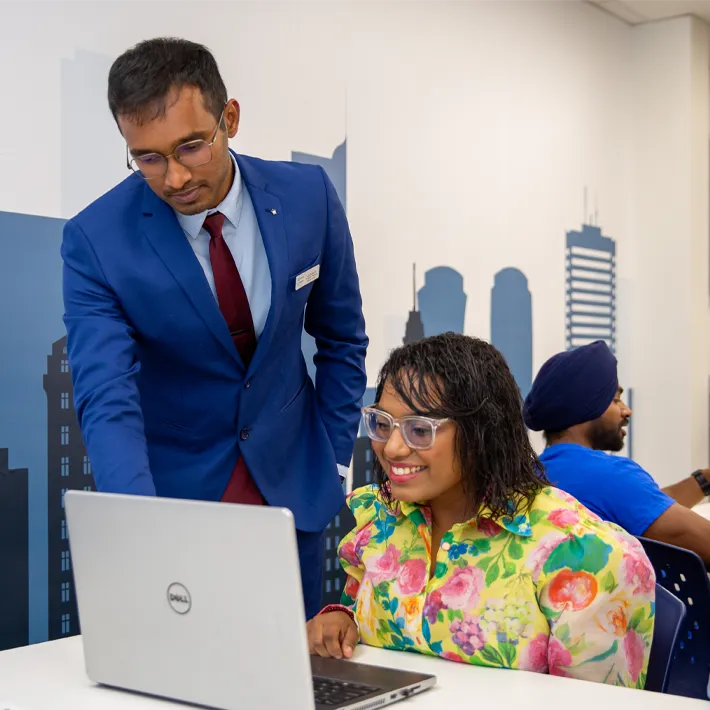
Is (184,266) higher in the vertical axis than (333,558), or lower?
higher

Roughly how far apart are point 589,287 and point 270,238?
120 inches

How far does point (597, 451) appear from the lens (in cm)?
258

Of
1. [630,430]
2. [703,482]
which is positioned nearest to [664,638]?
[703,482]

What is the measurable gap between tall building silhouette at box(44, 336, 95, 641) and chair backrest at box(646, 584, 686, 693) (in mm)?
1497

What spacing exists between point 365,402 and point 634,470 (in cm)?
121

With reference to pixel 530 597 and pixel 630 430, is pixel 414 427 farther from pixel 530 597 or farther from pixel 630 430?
pixel 630 430

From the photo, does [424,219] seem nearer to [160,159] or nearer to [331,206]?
[331,206]

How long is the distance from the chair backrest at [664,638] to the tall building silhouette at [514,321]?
8.11 feet

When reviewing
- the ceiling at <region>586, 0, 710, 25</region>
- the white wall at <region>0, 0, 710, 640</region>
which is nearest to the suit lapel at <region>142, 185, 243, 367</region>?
the white wall at <region>0, 0, 710, 640</region>

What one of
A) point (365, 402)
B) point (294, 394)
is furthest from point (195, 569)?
point (365, 402)

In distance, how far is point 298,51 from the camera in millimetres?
3266

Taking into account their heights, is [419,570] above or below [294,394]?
below

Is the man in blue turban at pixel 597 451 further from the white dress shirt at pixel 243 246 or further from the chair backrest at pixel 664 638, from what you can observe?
the white dress shirt at pixel 243 246

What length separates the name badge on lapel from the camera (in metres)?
2.00
